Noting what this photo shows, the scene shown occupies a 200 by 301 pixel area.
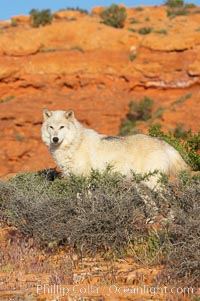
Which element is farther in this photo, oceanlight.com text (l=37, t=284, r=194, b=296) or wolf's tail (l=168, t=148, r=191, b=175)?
wolf's tail (l=168, t=148, r=191, b=175)

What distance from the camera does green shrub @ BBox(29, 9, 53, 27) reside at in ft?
171

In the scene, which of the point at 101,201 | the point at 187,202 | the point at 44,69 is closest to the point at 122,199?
the point at 101,201

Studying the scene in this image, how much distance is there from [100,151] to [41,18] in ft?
144

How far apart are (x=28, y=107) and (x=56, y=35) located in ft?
29.3

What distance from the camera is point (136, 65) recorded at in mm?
43750

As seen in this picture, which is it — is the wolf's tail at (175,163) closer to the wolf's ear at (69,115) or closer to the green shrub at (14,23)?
the wolf's ear at (69,115)

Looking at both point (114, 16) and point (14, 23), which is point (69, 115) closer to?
point (114, 16)

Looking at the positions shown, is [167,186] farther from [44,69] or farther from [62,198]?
[44,69]

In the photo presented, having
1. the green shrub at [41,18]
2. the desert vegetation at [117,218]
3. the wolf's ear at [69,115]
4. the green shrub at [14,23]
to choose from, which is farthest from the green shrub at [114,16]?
the desert vegetation at [117,218]

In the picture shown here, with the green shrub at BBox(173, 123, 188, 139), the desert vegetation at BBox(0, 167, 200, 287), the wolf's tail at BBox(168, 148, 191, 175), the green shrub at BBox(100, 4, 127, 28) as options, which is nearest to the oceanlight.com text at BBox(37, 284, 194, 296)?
the desert vegetation at BBox(0, 167, 200, 287)

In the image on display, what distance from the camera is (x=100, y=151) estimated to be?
10.3 metres

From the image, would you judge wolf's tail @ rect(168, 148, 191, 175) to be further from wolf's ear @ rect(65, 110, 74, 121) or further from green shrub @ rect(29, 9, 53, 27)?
green shrub @ rect(29, 9, 53, 27)

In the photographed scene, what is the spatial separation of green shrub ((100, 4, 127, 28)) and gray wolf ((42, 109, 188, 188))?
139ft

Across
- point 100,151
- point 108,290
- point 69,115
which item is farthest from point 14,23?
point 108,290
